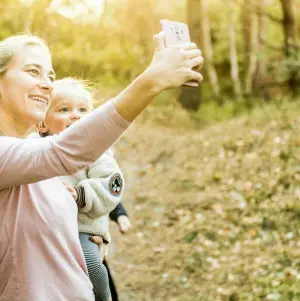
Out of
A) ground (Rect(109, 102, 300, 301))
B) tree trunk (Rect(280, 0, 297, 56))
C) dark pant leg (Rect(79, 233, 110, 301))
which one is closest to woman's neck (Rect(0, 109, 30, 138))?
dark pant leg (Rect(79, 233, 110, 301))

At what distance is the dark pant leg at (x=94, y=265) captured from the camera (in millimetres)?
2734

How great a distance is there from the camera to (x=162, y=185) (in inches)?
358

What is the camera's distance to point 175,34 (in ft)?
5.65

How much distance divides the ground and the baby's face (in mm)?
3017

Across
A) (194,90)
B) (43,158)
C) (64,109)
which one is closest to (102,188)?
(64,109)

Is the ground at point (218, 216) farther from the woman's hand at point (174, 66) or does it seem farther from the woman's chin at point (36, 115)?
the woman's hand at point (174, 66)

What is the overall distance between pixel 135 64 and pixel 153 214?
14.4 metres

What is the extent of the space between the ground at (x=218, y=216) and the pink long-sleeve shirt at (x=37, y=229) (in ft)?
11.5

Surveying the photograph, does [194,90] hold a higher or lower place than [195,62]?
lower

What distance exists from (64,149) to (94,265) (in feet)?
3.99

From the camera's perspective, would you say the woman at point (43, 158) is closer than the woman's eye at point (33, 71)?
Yes

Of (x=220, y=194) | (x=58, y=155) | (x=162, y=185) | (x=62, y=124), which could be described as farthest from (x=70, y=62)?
(x=58, y=155)

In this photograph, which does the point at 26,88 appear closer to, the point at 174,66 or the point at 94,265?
the point at 174,66

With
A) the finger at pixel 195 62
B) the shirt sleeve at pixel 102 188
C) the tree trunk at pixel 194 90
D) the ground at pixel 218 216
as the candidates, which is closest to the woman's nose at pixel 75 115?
the shirt sleeve at pixel 102 188
